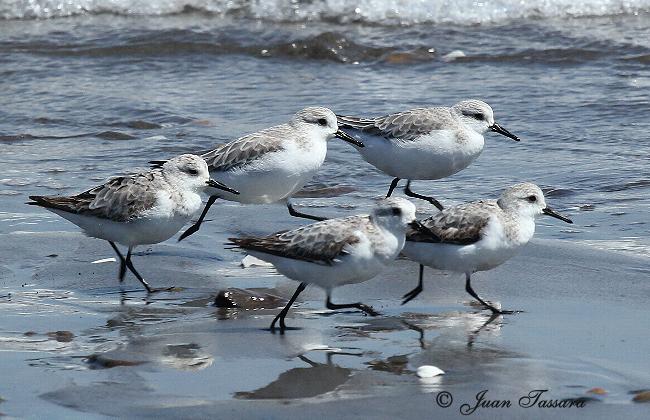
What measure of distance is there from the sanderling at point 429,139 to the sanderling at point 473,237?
167 cm

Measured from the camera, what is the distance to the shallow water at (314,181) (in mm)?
5465

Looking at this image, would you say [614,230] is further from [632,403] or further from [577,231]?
[632,403]

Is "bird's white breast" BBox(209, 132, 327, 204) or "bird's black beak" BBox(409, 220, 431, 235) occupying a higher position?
"bird's black beak" BBox(409, 220, 431, 235)

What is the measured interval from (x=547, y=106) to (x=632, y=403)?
758 centimetres

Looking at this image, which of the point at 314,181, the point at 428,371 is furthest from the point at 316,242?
the point at 314,181

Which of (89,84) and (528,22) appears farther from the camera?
(528,22)

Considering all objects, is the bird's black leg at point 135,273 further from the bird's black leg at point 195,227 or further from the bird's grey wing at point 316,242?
the bird's grey wing at point 316,242

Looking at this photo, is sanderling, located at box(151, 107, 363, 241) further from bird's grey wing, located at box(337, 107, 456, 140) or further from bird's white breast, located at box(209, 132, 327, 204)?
bird's grey wing, located at box(337, 107, 456, 140)

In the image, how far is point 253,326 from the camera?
20.7 ft

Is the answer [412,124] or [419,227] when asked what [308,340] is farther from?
[412,124]

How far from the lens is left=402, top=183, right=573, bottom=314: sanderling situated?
6.45 m

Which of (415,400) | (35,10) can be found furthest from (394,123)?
(35,10)

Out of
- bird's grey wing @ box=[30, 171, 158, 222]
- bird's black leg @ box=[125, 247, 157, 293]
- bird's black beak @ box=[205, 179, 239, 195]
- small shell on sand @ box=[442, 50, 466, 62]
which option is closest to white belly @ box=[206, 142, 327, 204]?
bird's black beak @ box=[205, 179, 239, 195]

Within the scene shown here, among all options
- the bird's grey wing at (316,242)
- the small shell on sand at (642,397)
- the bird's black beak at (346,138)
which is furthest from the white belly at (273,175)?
the small shell on sand at (642,397)
